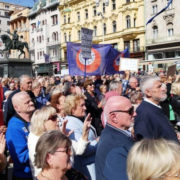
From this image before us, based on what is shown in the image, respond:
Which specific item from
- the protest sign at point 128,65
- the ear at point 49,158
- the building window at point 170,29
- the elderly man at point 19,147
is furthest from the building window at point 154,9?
the ear at point 49,158

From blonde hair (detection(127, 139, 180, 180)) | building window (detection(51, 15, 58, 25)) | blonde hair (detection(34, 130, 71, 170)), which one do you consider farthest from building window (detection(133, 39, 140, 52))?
blonde hair (detection(127, 139, 180, 180))

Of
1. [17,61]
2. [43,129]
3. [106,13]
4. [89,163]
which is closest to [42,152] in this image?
[43,129]

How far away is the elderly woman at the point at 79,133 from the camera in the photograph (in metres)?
3.29

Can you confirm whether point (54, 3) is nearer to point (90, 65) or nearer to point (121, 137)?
point (90, 65)

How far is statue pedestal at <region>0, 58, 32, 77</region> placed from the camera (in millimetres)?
22094

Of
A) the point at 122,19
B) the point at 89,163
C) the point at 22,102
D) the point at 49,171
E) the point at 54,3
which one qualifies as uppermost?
the point at 54,3

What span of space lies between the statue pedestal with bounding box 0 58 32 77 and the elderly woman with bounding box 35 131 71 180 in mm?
20391

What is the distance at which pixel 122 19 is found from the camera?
40.2 metres

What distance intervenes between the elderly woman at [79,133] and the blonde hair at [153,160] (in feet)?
4.56

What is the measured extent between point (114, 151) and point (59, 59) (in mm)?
49999

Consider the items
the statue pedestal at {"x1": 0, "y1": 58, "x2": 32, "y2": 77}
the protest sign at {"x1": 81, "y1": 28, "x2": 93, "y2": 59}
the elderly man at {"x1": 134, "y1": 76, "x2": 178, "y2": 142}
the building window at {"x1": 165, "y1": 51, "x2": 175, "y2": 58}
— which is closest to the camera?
the elderly man at {"x1": 134, "y1": 76, "x2": 178, "y2": 142}

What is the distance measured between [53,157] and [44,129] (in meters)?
0.89

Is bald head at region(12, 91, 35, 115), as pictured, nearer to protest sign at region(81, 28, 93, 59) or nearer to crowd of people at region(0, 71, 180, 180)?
crowd of people at region(0, 71, 180, 180)

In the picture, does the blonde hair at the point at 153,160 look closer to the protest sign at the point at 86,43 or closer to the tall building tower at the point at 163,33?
the protest sign at the point at 86,43
